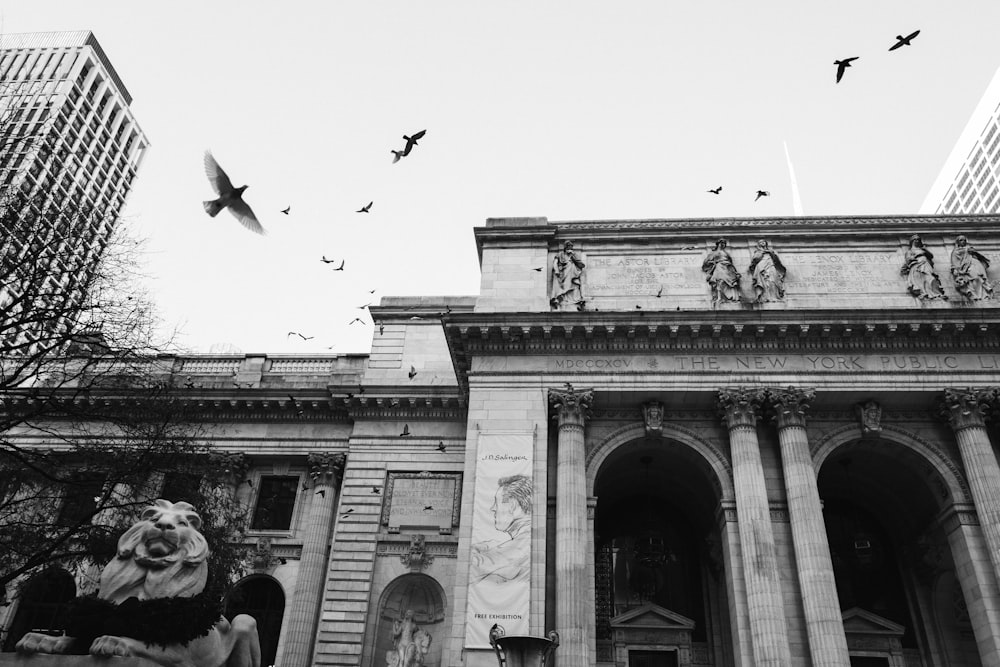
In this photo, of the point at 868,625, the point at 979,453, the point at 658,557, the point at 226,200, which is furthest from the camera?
the point at 658,557

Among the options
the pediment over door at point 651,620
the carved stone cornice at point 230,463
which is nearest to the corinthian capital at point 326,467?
the carved stone cornice at point 230,463

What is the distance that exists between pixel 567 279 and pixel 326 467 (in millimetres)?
11804

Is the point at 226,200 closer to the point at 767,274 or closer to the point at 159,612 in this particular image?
the point at 159,612

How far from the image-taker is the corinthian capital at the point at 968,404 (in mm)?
23719

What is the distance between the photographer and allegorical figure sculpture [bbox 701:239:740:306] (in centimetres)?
2650

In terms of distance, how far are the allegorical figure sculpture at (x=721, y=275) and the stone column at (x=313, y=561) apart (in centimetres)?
1553

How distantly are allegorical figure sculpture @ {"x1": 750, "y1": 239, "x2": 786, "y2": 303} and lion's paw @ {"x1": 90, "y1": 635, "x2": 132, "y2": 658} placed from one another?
76.0 ft

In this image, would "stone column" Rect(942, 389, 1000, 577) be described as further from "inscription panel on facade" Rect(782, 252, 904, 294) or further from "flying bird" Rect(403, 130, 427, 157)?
"flying bird" Rect(403, 130, 427, 157)

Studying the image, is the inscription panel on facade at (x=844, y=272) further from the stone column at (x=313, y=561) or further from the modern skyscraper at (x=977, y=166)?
the modern skyscraper at (x=977, y=166)

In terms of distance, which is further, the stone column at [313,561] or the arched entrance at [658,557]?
the arched entrance at [658,557]

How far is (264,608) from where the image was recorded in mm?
27453

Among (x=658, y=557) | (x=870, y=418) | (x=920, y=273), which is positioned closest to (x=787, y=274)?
(x=920, y=273)

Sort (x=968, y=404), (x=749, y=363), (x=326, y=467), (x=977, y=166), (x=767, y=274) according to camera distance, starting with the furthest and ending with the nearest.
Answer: (x=977, y=166), (x=326, y=467), (x=767, y=274), (x=749, y=363), (x=968, y=404)

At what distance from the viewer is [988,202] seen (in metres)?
80.7
